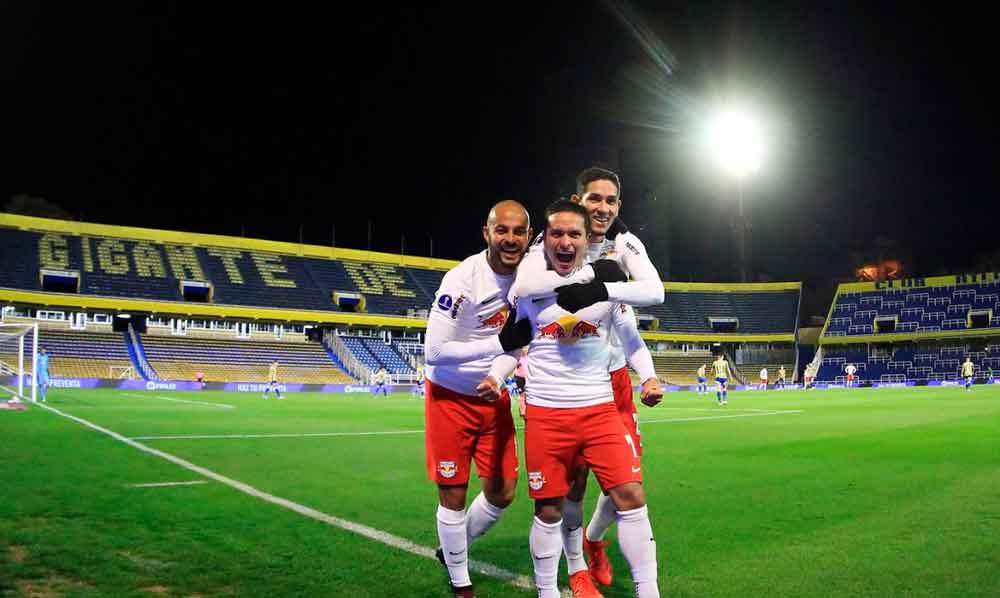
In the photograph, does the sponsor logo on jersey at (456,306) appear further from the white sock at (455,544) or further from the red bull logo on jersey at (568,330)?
the white sock at (455,544)

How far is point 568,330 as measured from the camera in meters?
4.54

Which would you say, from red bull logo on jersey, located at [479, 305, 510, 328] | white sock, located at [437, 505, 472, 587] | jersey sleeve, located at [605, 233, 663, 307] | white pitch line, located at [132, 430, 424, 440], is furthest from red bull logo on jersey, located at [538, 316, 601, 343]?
white pitch line, located at [132, 430, 424, 440]

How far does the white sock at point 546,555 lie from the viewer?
14.3 ft

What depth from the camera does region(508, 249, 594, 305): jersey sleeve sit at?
14.8ft

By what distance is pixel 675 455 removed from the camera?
42.2 ft

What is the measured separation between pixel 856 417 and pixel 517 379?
18855 mm

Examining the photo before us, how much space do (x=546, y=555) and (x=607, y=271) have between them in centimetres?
167

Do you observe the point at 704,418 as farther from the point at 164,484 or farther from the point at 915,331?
the point at 915,331

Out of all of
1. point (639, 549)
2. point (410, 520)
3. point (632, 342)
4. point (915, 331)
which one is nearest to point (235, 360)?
point (410, 520)

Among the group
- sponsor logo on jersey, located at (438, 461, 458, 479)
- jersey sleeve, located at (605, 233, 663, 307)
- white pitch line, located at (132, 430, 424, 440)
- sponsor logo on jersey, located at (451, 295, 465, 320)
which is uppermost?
jersey sleeve, located at (605, 233, 663, 307)

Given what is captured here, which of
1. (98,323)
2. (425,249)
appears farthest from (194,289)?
(425,249)

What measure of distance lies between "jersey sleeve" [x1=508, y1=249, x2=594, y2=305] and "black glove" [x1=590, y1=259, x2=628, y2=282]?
0.12ft

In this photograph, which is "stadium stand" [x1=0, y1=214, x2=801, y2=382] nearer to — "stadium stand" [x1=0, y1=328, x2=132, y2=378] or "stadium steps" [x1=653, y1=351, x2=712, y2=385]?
"stadium steps" [x1=653, y1=351, x2=712, y2=385]

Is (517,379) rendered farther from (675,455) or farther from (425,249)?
(425,249)
